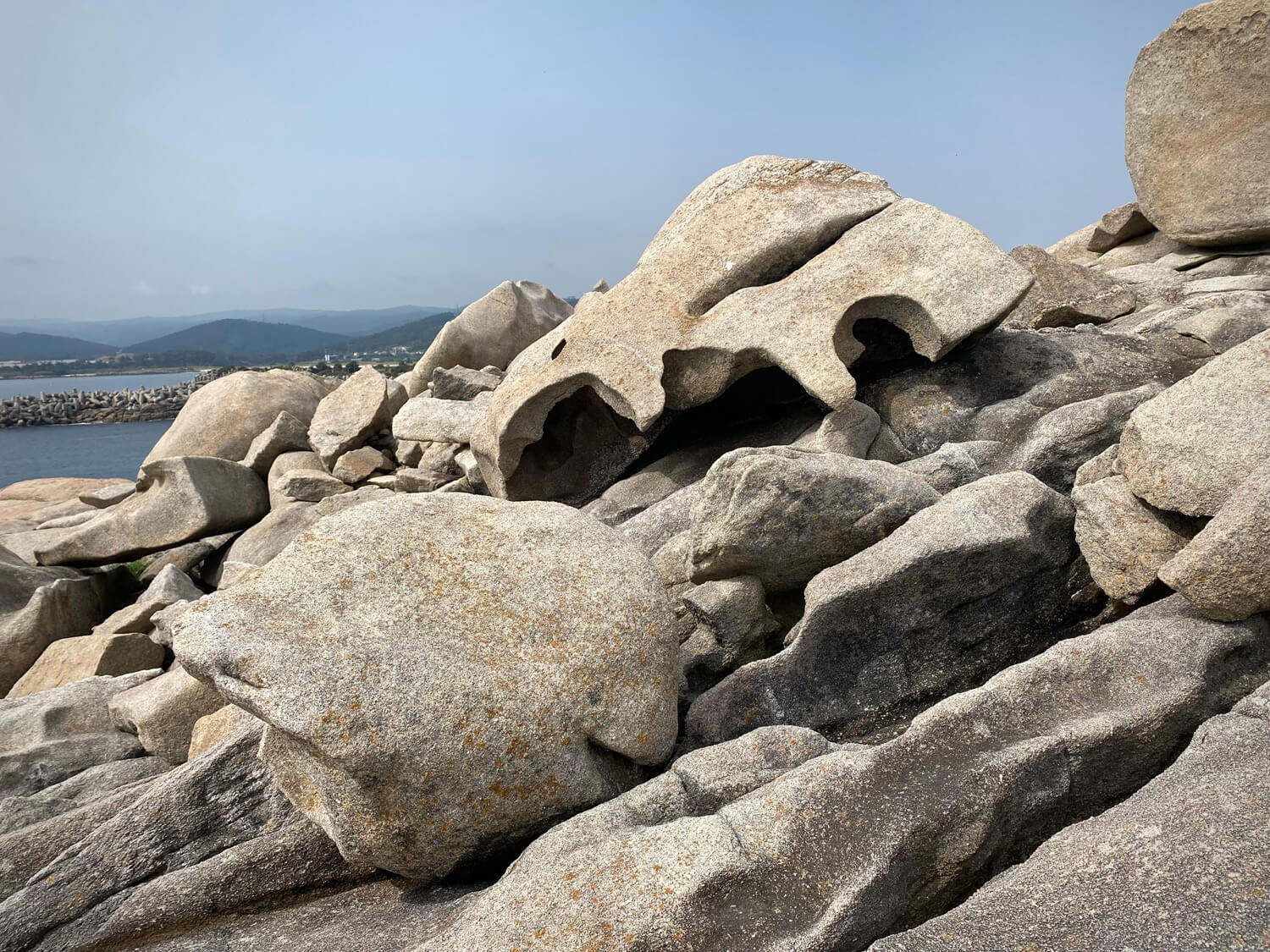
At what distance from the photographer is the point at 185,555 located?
1308 cm

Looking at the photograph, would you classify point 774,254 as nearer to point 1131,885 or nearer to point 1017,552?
point 1017,552

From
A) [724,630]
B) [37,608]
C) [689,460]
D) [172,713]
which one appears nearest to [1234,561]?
[724,630]

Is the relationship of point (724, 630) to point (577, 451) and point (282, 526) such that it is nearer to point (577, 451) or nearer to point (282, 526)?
point (577, 451)

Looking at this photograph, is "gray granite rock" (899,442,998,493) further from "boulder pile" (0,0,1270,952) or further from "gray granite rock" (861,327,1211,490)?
"gray granite rock" (861,327,1211,490)

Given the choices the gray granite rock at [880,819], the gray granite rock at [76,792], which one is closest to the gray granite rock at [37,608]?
the gray granite rock at [76,792]

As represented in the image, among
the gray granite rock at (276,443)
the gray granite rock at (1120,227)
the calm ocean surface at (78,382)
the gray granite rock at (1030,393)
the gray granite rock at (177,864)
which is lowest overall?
the calm ocean surface at (78,382)

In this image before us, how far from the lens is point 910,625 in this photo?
5.72 metres

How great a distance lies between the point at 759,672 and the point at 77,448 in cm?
3849

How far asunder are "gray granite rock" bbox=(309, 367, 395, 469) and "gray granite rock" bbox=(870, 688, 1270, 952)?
1252 centimetres

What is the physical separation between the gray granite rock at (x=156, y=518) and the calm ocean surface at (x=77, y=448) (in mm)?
11674

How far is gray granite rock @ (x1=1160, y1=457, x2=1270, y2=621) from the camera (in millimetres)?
4461

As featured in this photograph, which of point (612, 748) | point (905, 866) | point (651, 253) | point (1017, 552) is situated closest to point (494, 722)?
point (612, 748)

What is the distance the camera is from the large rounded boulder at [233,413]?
16.2m

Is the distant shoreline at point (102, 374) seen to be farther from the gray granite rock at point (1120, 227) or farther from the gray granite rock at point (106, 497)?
the gray granite rock at point (1120, 227)
